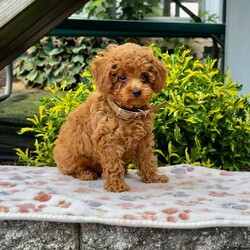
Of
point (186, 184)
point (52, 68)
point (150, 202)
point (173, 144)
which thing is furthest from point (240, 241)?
point (52, 68)

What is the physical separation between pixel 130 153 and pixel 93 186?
0.81 feet

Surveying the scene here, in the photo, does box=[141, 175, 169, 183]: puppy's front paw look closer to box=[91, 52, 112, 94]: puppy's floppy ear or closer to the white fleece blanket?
the white fleece blanket

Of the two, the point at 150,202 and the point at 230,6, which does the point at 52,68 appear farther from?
the point at 150,202

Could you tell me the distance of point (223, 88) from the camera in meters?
4.11

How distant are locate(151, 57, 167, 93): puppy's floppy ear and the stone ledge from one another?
2.29ft

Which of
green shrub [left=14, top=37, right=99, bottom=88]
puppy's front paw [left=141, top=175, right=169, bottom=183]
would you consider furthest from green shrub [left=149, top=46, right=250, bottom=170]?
green shrub [left=14, top=37, right=99, bottom=88]

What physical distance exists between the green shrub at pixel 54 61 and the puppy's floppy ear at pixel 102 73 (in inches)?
109

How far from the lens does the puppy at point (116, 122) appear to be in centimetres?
292

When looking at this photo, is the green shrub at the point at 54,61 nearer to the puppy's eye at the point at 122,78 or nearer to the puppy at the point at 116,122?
the puppy at the point at 116,122

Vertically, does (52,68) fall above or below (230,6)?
below

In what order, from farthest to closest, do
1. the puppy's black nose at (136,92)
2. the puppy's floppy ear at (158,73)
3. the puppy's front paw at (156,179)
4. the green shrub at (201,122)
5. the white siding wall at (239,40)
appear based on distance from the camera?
1. the white siding wall at (239,40)
2. the green shrub at (201,122)
3. the puppy's front paw at (156,179)
4. the puppy's floppy ear at (158,73)
5. the puppy's black nose at (136,92)

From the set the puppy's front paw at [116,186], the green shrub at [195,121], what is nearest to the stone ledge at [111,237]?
the puppy's front paw at [116,186]

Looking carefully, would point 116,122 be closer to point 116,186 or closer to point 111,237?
point 116,186

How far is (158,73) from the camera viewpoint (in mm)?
3004
